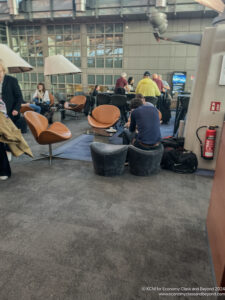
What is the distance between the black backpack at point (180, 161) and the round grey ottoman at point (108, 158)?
79 centimetres

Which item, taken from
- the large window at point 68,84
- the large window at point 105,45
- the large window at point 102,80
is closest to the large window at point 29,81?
the large window at point 68,84

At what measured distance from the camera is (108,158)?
119 inches

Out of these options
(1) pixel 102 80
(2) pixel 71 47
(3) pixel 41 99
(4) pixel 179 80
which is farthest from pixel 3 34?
(4) pixel 179 80

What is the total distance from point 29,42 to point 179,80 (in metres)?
8.71

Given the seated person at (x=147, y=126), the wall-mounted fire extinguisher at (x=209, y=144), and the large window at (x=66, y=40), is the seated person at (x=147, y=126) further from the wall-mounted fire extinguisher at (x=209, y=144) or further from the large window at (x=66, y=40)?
the large window at (x=66, y=40)

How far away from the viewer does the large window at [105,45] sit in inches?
445

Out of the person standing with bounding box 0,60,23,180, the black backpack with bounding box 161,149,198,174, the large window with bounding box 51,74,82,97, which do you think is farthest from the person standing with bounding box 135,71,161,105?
the large window with bounding box 51,74,82,97

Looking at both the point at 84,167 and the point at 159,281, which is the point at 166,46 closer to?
the point at 84,167

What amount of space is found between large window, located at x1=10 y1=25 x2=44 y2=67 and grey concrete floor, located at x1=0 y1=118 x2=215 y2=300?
1140 centimetres

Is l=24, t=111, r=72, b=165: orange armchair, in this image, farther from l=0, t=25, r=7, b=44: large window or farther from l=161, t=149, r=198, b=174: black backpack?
l=0, t=25, r=7, b=44: large window

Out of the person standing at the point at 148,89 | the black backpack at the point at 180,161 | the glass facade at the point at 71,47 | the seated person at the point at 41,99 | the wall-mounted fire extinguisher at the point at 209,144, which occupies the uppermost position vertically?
the glass facade at the point at 71,47

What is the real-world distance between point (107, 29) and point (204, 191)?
10962 mm

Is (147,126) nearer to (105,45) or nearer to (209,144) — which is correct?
(209,144)

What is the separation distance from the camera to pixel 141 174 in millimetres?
3215
